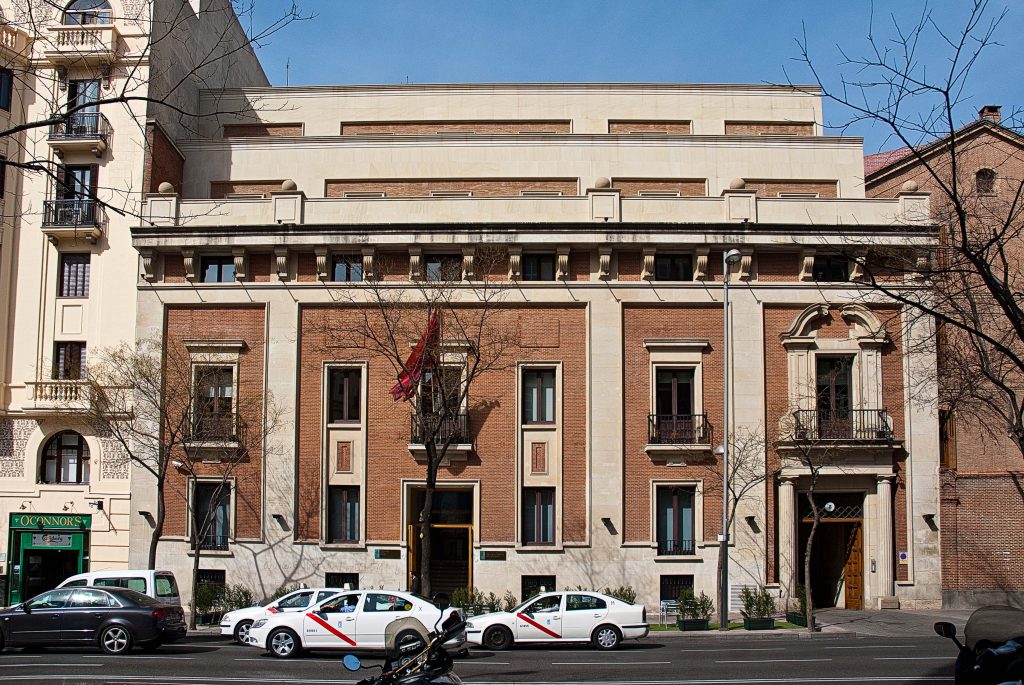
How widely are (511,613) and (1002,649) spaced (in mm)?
15356

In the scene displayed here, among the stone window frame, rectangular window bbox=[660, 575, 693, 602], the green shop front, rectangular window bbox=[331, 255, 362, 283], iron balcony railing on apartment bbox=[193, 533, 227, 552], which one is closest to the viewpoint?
rectangular window bbox=[660, 575, 693, 602]

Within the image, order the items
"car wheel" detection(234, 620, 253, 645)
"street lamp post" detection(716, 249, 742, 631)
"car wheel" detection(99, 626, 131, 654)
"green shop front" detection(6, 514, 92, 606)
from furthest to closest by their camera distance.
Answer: "green shop front" detection(6, 514, 92, 606) < "street lamp post" detection(716, 249, 742, 631) < "car wheel" detection(234, 620, 253, 645) < "car wheel" detection(99, 626, 131, 654)

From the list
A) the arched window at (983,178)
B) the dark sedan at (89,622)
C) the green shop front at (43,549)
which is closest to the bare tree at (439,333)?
the green shop front at (43,549)

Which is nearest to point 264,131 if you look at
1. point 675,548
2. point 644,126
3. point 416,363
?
point 644,126

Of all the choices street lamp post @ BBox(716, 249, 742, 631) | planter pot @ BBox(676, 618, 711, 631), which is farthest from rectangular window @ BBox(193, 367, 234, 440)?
street lamp post @ BBox(716, 249, 742, 631)

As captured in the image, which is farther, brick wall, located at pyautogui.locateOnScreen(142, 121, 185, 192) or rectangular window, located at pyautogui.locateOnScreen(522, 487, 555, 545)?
brick wall, located at pyautogui.locateOnScreen(142, 121, 185, 192)

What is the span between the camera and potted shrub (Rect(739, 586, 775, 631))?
26.3 m

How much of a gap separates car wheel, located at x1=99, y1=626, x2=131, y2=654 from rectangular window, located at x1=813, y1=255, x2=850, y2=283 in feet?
74.5

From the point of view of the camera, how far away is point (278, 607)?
21.3 metres

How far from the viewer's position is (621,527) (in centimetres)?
3038

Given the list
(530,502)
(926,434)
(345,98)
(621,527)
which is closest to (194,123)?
(345,98)

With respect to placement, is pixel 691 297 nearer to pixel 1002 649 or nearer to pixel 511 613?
pixel 511 613

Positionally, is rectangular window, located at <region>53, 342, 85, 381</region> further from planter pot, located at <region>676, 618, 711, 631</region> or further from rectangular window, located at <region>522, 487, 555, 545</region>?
planter pot, located at <region>676, 618, 711, 631</region>

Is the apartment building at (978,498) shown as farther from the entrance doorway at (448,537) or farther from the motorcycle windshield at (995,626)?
the motorcycle windshield at (995,626)
